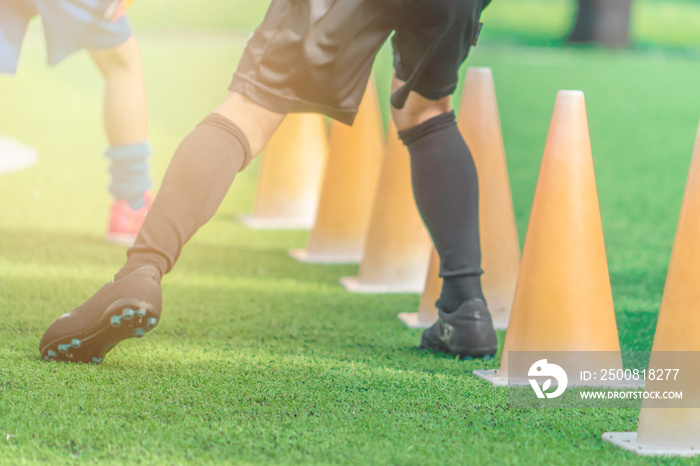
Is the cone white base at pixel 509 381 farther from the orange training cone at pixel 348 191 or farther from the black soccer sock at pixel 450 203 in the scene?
the orange training cone at pixel 348 191

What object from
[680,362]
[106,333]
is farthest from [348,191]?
[680,362]

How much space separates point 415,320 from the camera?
2.89 m

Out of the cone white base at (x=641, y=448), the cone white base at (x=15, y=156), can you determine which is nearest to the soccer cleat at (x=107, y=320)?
the cone white base at (x=641, y=448)

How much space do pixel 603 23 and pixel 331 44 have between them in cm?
1500

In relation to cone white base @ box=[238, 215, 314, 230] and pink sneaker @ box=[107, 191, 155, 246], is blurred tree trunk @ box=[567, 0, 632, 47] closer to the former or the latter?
cone white base @ box=[238, 215, 314, 230]

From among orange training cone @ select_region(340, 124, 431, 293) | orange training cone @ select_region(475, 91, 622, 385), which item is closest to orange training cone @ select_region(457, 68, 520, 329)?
orange training cone @ select_region(340, 124, 431, 293)

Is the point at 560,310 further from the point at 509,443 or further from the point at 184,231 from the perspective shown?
the point at 184,231

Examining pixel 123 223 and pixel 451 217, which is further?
pixel 123 223

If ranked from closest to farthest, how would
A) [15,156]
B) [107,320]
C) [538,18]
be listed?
[107,320], [15,156], [538,18]

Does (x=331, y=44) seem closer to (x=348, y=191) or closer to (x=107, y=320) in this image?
(x=107, y=320)

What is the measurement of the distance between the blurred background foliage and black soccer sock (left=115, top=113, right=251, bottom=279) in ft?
45.8

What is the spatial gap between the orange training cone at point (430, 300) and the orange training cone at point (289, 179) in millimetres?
1732

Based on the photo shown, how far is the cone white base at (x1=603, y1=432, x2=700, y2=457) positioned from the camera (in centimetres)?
176

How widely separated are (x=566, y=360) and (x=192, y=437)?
3.10 feet
